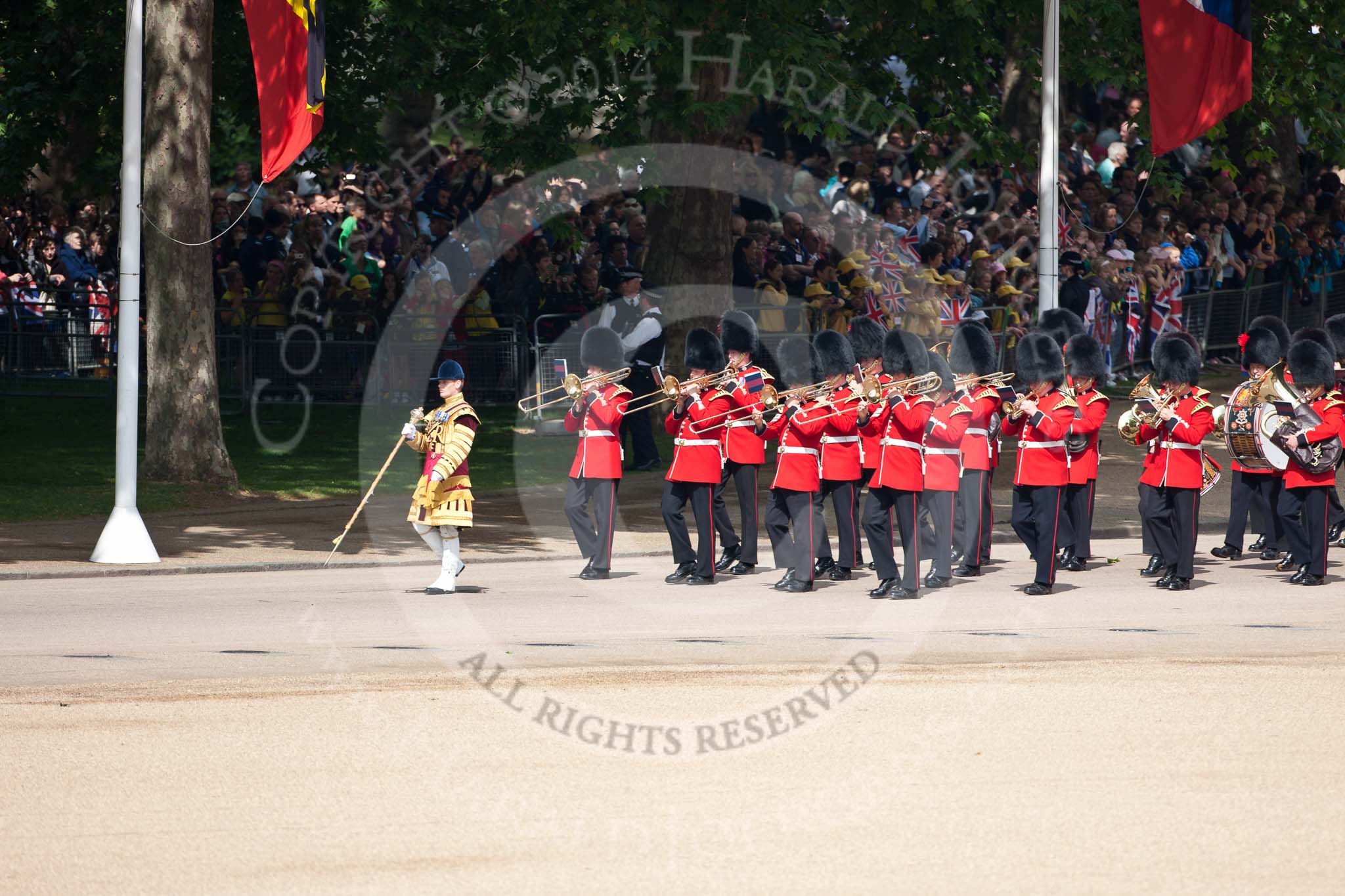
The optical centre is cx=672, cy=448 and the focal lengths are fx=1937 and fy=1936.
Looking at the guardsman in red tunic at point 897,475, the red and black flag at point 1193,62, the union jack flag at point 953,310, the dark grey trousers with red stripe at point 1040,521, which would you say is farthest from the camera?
the union jack flag at point 953,310

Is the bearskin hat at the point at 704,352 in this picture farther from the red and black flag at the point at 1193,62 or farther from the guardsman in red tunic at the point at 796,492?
the red and black flag at the point at 1193,62

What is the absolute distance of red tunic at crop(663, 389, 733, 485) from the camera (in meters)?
12.6

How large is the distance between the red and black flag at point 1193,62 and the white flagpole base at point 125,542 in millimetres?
8650

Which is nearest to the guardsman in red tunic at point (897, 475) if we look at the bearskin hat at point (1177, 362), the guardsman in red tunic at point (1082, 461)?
the guardsman in red tunic at point (1082, 461)

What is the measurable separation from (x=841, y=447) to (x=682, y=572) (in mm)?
1311

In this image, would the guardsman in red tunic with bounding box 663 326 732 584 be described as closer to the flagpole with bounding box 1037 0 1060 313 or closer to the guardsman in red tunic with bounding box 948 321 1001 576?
the guardsman in red tunic with bounding box 948 321 1001 576

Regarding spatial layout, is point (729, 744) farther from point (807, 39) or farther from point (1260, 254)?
point (1260, 254)

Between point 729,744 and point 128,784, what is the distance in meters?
2.33

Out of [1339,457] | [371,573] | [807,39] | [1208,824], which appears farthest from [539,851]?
[807,39]

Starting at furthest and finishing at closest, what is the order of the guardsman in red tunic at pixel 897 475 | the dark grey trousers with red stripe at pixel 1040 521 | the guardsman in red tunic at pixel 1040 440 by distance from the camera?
1. the guardsman in red tunic at pixel 1040 440
2. the dark grey trousers with red stripe at pixel 1040 521
3. the guardsman in red tunic at pixel 897 475

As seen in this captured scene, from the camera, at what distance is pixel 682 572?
12.6 meters

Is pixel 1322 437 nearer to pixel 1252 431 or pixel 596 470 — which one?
pixel 1252 431

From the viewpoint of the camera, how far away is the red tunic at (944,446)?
12.5m

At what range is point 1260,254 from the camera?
2419 centimetres
